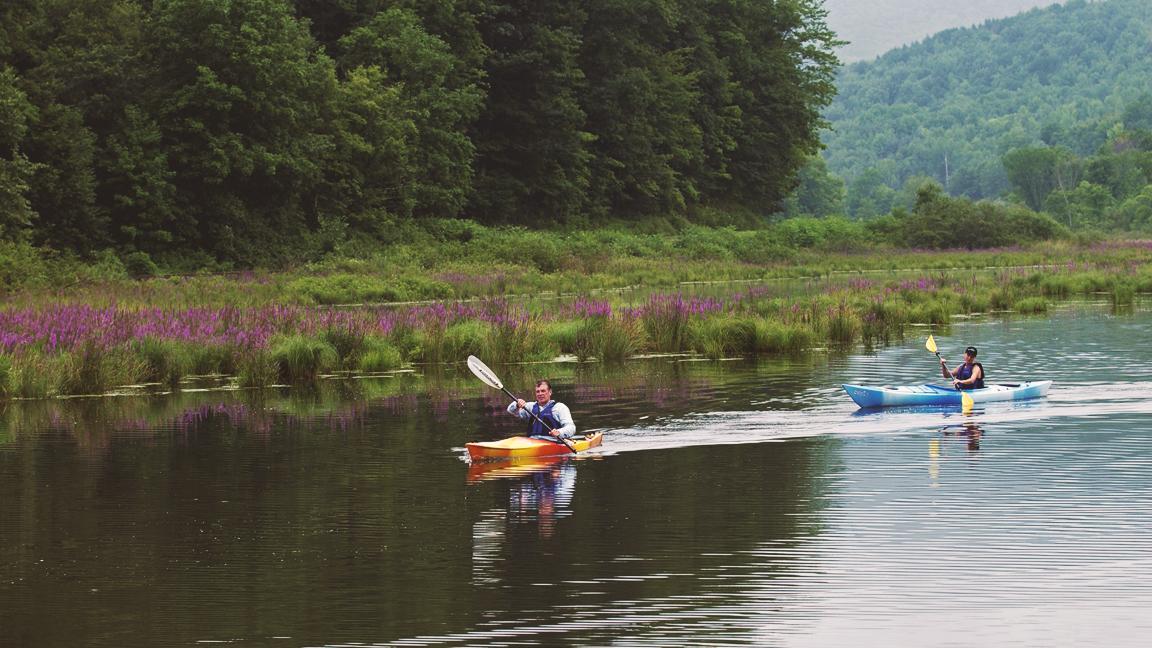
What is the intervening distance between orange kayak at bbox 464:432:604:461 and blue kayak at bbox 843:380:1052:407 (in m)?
5.00

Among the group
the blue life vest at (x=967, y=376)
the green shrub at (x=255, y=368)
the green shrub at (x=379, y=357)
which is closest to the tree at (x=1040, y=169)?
the green shrub at (x=379, y=357)

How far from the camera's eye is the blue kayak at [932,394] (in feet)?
75.2

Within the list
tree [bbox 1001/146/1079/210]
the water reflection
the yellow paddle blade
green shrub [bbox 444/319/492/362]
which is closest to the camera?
the water reflection

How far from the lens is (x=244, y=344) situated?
1095 inches

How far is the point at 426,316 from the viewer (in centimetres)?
3341

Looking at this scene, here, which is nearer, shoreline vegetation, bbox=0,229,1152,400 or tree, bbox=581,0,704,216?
shoreline vegetation, bbox=0,229,1152,400

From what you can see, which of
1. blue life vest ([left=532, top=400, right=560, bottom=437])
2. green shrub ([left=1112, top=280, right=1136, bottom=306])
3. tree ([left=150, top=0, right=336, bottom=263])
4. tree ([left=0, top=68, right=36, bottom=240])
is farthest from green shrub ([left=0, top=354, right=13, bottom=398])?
green shrub ([left=1112, top=280, right=1136, bottom=306])

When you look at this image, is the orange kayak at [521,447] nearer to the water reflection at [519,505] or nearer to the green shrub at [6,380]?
the water reflection at [519,505]

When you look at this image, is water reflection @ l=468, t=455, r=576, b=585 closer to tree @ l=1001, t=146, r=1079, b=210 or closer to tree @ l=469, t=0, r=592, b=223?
tree @ l=469, t=0, r=592, b=223

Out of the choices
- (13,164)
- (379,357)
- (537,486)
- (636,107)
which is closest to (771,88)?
(636,107)

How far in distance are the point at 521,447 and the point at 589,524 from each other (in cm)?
463

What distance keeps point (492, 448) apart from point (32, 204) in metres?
35.9

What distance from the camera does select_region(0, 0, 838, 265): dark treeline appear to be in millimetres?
51625

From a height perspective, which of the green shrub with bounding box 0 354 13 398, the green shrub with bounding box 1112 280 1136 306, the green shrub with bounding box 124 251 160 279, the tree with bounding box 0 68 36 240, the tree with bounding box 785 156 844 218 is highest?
the tree with bounding box 785 156 844 218
